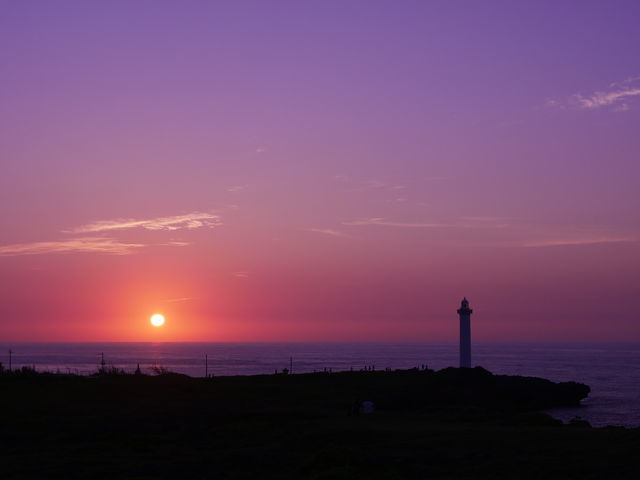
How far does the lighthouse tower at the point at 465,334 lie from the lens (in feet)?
204

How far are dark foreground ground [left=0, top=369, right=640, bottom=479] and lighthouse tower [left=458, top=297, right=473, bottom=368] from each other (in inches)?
427

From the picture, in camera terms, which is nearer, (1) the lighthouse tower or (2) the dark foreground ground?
(2) the dark foreground ground

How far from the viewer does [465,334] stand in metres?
62.6

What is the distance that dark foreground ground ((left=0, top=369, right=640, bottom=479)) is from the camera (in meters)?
20.6

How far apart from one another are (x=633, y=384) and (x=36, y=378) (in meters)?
85.7

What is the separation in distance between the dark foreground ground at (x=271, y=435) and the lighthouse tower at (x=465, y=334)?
1085 cm

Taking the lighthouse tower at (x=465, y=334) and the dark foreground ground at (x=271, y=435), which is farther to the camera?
the lighthouse tower at (x=465, y=334)

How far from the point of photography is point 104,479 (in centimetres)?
2020

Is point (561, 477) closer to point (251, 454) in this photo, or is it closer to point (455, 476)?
point (455, 476)

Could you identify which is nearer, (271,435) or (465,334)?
(271,435)

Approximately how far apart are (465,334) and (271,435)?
3758 centimetres

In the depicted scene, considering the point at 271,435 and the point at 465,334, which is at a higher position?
the point at 465,334

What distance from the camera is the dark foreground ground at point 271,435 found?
20.6 metres

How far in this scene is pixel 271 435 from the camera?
27750mm
